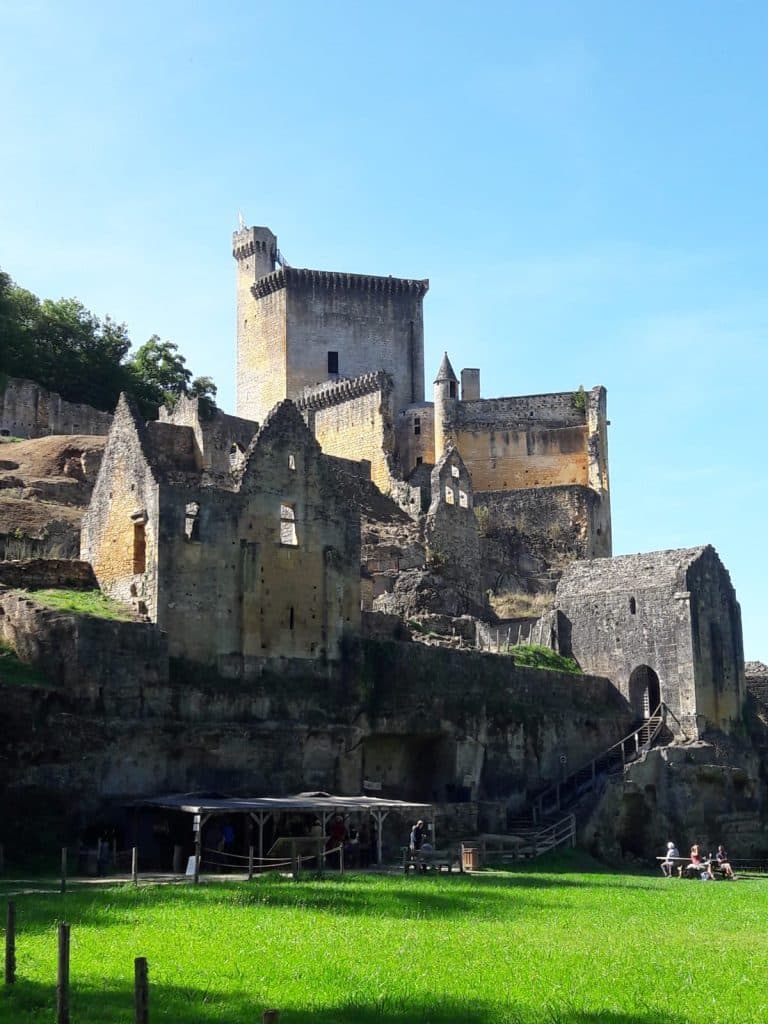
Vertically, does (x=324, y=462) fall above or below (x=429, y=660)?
above

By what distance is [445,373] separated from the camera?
69.9 meters

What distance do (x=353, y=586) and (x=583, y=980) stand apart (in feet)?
71.4

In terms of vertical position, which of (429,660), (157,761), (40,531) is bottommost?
(157,761)

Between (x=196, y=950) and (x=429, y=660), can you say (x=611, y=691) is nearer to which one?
(x=429, y=660)

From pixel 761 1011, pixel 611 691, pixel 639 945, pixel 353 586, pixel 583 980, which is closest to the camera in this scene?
pixel 761 1011

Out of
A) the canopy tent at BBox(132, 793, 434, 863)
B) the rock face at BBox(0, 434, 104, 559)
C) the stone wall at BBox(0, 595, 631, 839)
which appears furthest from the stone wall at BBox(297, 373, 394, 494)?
the canopy tent at BBox(132, 793, 434, 863)

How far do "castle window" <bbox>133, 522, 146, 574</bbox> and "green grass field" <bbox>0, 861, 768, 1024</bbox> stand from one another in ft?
35.5

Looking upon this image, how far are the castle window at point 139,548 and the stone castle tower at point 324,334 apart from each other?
40837 mm

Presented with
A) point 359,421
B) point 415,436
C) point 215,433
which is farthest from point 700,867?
point 415,436

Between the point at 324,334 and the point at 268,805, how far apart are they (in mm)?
50745

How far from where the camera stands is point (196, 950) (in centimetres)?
1808

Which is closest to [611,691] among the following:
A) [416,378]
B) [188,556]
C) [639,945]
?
[188,556]

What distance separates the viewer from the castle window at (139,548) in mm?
35156

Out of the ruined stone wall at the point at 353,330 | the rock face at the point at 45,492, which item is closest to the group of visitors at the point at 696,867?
the rock face at the point at 45,492
